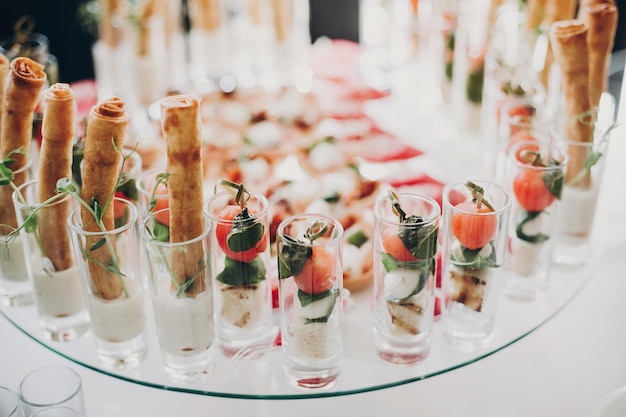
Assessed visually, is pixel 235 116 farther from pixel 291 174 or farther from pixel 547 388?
pixel 547 388

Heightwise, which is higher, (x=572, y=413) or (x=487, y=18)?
(x=487, y=18)

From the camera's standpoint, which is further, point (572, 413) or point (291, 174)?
point (291, 174)

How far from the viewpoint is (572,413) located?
1.50 m

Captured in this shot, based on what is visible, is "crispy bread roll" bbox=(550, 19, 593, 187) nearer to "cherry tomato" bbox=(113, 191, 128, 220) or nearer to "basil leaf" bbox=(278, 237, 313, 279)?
"basil leaf" bbox=(278, 237, 313, 279)

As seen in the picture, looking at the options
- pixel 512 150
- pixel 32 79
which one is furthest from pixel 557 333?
pixel 32 79

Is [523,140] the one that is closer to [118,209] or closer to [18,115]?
[118,209]

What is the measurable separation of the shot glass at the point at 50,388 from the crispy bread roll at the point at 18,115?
32 centimetres

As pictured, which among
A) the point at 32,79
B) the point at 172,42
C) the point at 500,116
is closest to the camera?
the point at 32,79

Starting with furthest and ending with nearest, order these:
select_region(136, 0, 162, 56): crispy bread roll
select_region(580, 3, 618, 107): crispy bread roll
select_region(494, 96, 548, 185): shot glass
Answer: select_region(136, 0, 162, 56): crispy bread roll, select_region(494, 96, 548, 185): shot glass, select_region(580, 3, 618, 107): crispy bread roll

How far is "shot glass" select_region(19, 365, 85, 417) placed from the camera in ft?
4.54

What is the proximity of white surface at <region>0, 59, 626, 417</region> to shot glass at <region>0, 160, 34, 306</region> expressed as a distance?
0.10m

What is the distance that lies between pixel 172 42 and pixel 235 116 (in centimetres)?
42

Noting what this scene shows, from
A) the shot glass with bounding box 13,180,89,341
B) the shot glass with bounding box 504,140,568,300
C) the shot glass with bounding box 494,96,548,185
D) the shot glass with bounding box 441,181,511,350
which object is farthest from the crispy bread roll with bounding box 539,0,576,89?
the shot glass with bounding box 13,180,89,341

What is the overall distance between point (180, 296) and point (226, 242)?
117 mm
